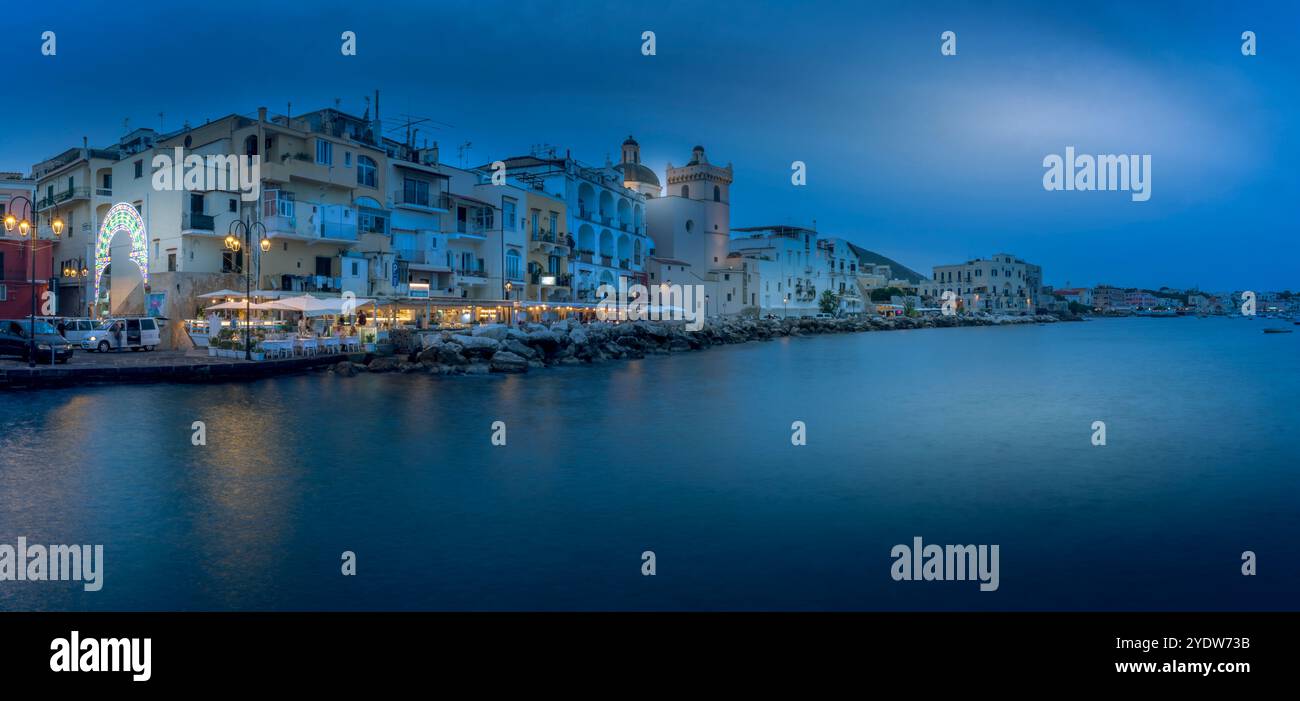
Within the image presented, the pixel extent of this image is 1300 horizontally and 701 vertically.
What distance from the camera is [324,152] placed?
106 feet

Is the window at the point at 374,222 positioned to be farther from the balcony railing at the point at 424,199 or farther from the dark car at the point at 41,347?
the dark car at the point at 41,347

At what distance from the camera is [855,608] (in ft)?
23.5

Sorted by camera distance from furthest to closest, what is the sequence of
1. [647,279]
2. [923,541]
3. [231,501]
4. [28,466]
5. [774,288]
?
1. [774,288]
2. [647,279]
3. [28,466]
4. [231,501]
5. [923,541]

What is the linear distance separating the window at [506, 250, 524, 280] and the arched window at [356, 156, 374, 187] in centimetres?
920

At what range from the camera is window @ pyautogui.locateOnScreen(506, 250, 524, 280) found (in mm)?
42250

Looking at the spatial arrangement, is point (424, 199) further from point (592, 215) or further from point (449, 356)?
point (592, 215)

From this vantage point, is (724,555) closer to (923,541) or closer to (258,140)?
(923,541)

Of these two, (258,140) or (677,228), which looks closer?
(258,140)

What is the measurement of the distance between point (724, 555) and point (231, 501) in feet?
22.2

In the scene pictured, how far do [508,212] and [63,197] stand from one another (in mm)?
21375

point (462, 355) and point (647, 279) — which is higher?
point (647, 279)

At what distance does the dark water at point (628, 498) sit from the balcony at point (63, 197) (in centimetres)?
2114

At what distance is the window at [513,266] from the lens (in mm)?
42250

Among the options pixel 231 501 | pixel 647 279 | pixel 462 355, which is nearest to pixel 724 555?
pixel 231 501
